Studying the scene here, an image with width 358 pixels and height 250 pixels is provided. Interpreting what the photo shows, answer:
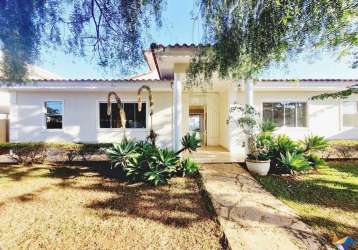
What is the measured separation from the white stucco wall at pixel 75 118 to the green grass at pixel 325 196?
7.54 metres

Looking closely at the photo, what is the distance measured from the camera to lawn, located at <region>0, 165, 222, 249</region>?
13.9ft

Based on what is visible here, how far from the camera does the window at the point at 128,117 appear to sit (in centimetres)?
1417

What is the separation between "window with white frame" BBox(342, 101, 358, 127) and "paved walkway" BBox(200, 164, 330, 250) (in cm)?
977

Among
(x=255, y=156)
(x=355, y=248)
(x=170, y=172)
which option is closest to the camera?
(x=355, y=248)

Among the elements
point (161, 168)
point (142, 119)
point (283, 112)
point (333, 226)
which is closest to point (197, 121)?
point (142, 119)

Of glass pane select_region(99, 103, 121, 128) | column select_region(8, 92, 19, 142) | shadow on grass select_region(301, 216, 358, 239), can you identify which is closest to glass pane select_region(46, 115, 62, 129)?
column select_region(8, 92, 19, 142)

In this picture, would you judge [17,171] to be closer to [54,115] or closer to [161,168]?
[54,115]

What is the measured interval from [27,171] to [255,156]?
26.7 ft

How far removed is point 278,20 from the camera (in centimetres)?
361

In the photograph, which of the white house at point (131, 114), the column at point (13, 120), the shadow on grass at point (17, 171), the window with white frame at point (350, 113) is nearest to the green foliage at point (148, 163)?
the shadow on grass at point (17, 171)

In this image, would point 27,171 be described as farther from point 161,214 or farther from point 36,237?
point 161,214

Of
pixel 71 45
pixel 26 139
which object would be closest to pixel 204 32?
pixel 71 45

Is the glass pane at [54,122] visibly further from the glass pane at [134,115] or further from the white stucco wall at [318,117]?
the white stucco wall at [318,117]

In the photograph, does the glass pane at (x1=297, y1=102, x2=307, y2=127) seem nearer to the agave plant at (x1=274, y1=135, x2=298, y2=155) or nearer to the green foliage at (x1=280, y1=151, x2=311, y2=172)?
the agave plant at (x1=274, y1=135, x2=298, y2=155)
